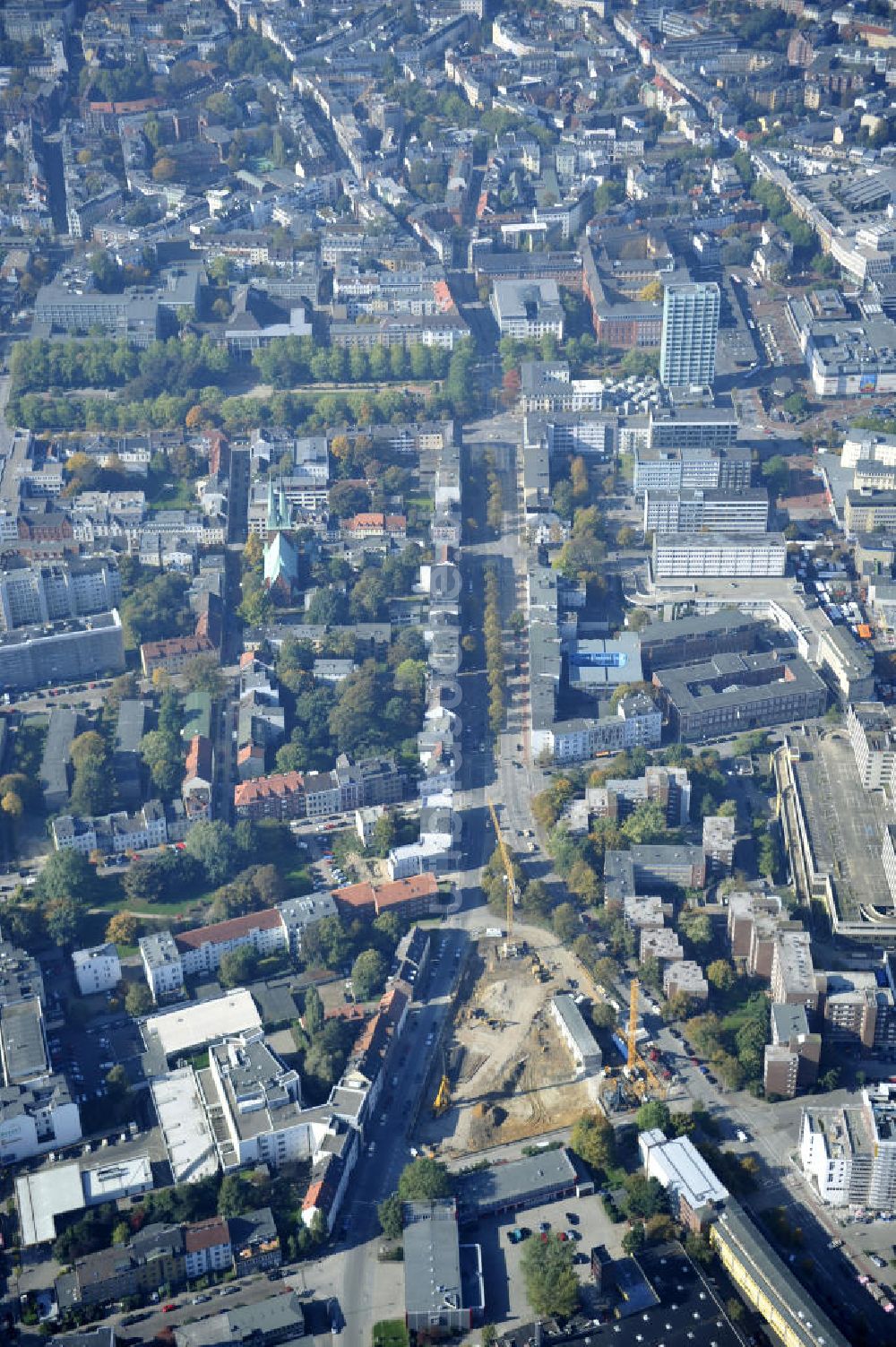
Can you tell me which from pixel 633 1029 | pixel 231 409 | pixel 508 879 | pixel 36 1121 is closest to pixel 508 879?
pixel 508 879

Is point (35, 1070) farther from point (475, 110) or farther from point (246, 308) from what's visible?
point (475, 110)

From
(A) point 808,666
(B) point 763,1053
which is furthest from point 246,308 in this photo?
(B) point 763,1053

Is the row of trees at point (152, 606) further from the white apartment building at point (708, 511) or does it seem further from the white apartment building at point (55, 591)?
the white apartment building at point (708, 511)

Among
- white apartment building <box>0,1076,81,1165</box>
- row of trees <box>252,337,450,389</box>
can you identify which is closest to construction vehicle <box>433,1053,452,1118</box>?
white apartment building <box>0,1076,81,1165</box>

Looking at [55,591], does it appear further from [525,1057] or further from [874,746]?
[874,746]

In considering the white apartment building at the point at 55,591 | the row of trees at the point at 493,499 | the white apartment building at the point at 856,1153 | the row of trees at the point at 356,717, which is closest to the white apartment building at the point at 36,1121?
the row of trees at the point at 356,717

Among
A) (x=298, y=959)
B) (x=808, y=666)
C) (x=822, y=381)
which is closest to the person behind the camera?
(x=298, y=959)
